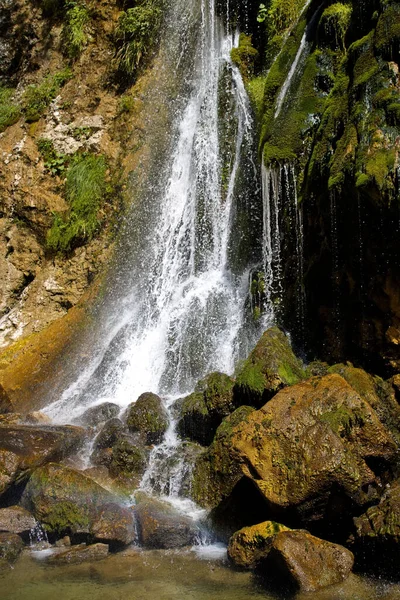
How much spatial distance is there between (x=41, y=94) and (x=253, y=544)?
12.2m

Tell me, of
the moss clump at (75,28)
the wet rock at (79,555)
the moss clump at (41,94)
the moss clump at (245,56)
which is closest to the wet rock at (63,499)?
the wet rock at (79,555)

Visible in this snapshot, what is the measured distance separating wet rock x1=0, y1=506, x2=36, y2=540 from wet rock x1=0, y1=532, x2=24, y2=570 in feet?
0.33

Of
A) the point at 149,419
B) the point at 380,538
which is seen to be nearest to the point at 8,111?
the point at 149,419

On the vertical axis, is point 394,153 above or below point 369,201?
above

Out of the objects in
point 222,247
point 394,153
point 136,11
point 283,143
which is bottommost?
point 222,247

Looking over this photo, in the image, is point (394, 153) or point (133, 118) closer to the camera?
point (394, 153)

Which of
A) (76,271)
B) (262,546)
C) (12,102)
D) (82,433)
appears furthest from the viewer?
(12,102)

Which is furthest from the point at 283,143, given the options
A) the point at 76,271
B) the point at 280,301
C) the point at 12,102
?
the point at 12,102

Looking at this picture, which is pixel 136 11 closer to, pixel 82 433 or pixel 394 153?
pixel 394 153

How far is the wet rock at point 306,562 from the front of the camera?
16.8ft

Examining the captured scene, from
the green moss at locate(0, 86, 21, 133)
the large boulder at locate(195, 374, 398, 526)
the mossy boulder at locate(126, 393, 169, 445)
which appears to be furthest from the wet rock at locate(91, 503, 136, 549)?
the green moss at locate(0, 86, 21, 133)

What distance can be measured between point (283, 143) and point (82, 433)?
17.4 feet

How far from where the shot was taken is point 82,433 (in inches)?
323

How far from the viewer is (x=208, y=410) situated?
7.85 meters
